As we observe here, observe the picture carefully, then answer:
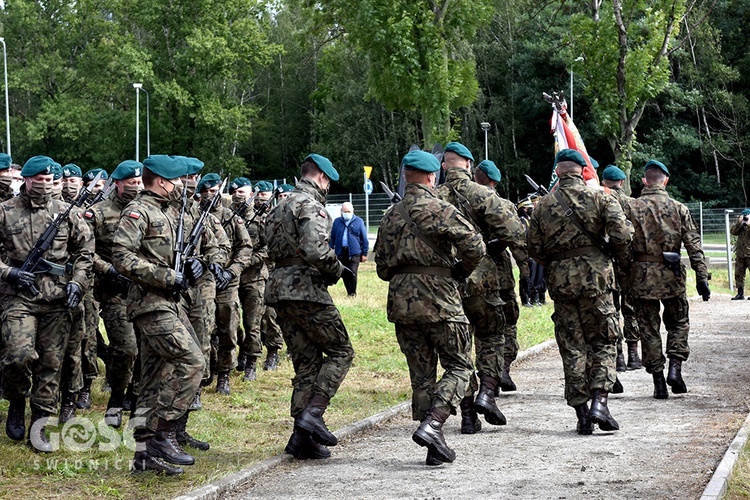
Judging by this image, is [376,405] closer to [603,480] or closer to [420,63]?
[603,480]

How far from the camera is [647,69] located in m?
22.5

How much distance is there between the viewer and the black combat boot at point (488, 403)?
8875mm

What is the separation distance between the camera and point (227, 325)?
1099cm

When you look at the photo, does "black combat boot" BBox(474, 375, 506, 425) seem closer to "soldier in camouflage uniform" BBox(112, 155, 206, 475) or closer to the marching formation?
the marching formation

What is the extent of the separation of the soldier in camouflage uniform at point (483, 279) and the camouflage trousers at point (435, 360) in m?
0.93

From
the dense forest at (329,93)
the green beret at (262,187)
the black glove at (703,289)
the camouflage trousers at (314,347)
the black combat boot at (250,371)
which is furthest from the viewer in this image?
the dense forest at (329,93)

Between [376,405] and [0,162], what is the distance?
13.9ft

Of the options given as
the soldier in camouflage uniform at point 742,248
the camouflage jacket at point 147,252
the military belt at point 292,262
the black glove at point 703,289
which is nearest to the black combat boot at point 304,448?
the military belt at point 292,262

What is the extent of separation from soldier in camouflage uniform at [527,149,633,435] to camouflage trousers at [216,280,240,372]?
350 cm

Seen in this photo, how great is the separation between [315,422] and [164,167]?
216 cm

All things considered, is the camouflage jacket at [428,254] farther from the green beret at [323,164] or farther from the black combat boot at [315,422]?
the black combat boot at [315,422]

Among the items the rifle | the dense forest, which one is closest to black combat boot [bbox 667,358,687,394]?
the rifle

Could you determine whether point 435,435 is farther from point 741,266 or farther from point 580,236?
point 741,266

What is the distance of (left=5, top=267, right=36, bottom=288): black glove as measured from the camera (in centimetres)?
823
